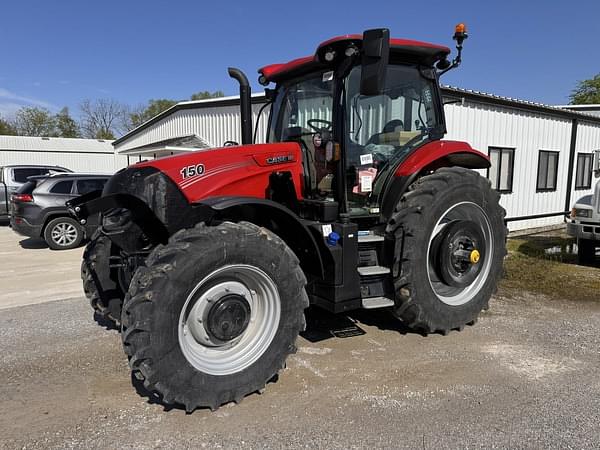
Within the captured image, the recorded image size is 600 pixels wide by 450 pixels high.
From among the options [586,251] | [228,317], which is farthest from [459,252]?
[586,251]

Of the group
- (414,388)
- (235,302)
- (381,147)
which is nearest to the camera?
(235,302)

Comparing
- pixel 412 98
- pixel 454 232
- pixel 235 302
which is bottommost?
pixel 235 302

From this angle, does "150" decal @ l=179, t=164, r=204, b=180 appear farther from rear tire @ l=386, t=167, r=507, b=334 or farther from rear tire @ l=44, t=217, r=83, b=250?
rear tire @ l=44, t=217, r=83, b=250

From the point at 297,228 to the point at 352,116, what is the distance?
45.5 inches

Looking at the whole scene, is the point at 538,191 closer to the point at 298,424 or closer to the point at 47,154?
the point at 298,424

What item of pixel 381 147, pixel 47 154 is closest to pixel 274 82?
A: pixel 381 147

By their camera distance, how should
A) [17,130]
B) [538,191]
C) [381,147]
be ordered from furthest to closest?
[17,130] < [538,191] < [381,147]

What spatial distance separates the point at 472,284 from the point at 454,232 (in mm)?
699

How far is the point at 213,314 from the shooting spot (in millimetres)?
3082

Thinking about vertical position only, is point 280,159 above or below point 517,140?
below

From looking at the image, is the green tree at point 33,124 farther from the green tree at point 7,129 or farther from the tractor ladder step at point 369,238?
the tractor ladder step at point 369,238

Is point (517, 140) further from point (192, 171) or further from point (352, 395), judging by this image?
point (192, 171)

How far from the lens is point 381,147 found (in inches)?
169

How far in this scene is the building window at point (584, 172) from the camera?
14.0m
